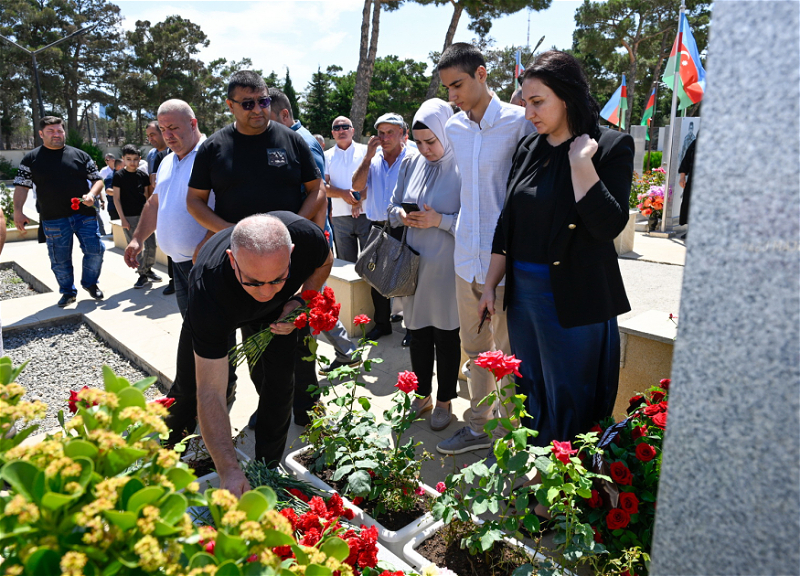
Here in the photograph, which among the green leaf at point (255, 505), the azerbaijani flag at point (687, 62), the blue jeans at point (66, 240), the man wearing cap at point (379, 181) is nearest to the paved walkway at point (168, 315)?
the man wearing cap at point (379, 181)

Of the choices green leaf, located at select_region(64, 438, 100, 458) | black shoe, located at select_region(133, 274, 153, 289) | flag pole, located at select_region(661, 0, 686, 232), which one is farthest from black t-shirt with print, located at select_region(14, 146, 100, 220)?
flag pole, located at select_region(661, 0, 686, 232)

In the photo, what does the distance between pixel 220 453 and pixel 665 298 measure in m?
5.59

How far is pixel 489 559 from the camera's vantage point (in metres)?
1.99

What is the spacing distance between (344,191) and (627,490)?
161 inches

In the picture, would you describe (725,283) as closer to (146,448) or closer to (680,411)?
(680,411)

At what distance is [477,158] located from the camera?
2861 mm

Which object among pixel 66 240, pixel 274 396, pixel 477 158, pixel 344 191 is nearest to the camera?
pixel 274 396

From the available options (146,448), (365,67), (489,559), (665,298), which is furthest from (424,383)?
(365,67)

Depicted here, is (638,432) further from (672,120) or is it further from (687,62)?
(687,62)

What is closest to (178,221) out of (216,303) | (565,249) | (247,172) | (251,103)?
(247,172)

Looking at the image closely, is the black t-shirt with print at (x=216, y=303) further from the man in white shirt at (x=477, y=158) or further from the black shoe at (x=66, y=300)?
the black shoe at (x=66, y=300)

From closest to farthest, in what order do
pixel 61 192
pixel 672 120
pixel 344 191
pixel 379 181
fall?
pixel 379 181 < pixel 344 191 < pixel 61 192 < pixel 672 120

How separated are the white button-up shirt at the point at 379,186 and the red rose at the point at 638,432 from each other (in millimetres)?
3314

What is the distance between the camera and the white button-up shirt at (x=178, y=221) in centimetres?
361
